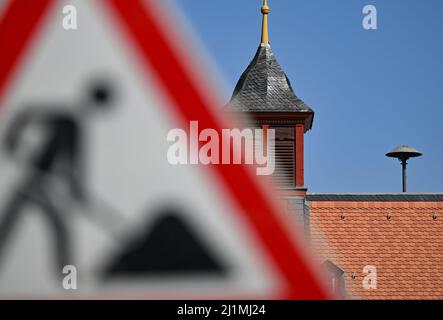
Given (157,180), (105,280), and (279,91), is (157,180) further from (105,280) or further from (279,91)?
(279,91)

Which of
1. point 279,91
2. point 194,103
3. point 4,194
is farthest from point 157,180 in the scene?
point 279,91

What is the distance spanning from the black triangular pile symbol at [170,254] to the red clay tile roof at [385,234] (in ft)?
71.4

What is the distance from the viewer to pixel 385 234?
26.8 m

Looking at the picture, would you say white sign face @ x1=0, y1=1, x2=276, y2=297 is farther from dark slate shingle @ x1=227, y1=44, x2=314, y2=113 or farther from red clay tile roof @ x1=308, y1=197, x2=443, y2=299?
red clay tile roof @ x1=308, y1=197, x2=443, y2=299

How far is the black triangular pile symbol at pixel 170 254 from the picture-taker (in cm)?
186

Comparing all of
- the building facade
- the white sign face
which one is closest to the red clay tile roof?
the building facade

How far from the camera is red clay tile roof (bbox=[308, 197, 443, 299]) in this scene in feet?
80.7

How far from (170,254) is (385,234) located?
83.6 ft

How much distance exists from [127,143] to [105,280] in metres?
0.30

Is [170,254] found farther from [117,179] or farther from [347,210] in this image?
[347,210]

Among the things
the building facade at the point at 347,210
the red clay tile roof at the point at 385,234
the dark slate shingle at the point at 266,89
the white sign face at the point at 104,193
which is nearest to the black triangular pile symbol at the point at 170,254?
the white sign face at the point at 104,193

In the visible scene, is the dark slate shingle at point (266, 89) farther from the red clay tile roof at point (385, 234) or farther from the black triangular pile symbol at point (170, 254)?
the black triangular pile symbol at point (170, 254)

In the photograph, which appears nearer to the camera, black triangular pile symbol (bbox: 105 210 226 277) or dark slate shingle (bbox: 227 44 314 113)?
black triangular pile symbol (bbox: 105 210 226 277)

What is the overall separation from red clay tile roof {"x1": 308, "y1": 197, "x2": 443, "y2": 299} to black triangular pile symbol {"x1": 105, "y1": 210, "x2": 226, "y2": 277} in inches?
856
